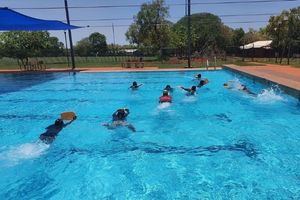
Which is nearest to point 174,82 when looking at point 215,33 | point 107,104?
point 107,104

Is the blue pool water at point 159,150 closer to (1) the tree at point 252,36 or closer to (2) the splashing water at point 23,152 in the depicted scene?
(2) the splashing water at point 23,152

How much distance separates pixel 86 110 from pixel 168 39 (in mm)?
33367

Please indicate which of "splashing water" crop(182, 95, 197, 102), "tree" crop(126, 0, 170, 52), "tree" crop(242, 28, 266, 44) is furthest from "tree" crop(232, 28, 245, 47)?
"splashing water" crop(182, 95, 197, 102)

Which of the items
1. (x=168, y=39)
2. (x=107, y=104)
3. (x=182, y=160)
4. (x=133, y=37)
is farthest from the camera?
(x=133, y=37)

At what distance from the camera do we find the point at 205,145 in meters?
7.71

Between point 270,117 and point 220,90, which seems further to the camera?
point 220,90

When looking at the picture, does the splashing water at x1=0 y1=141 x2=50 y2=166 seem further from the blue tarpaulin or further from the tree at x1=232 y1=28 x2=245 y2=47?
the tree at x1=232 y1=28 x2=245 y2=47

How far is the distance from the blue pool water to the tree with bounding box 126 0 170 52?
30773 millimetres

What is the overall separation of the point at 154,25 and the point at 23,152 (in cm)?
3809

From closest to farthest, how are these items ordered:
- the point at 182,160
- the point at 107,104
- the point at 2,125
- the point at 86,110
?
the point at 182,160 < the point at 2,125 < the point at 86,110 < the point at 107,104

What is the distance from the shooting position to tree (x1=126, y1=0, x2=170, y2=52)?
4325cm

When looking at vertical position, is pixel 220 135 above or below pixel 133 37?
below

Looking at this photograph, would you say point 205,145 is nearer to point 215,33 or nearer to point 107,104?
point 107,104

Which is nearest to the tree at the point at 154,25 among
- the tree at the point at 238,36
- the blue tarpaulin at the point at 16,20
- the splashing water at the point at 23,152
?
the tree at the point at 238,36
